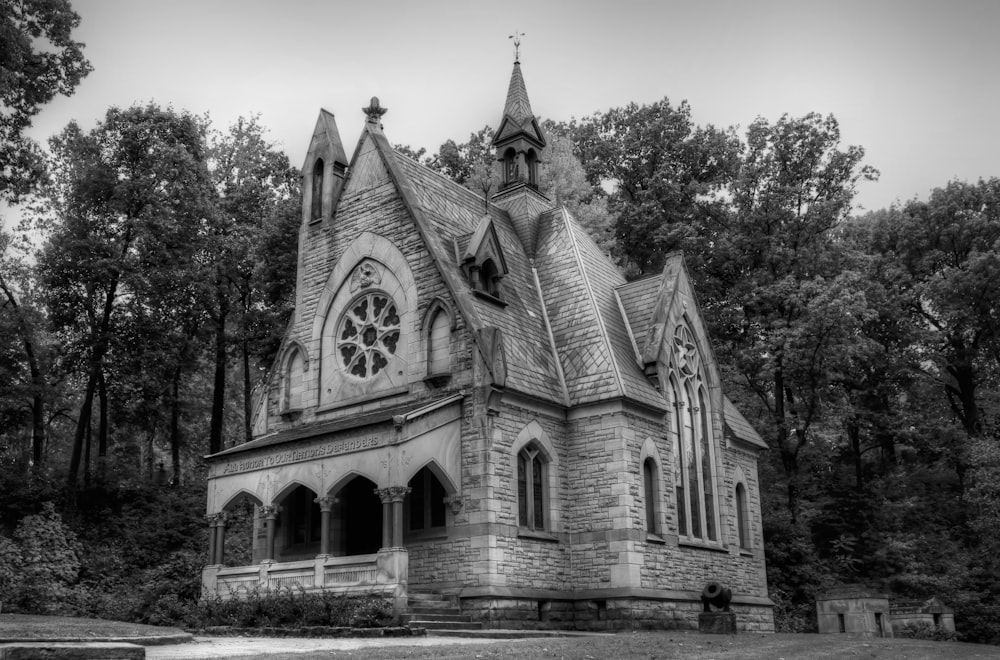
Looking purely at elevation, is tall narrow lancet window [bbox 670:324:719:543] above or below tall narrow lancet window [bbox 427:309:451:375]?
below

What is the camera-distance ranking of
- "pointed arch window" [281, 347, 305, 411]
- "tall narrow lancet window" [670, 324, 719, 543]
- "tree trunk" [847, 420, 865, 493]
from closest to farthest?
"tall narrow lancet window" [670, 324, 719, 543]
"pointed arch window" [281, 347, 305, 411]
"tree trunk" [847, 420, 865, 493]

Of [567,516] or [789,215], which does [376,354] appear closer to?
[567,516]

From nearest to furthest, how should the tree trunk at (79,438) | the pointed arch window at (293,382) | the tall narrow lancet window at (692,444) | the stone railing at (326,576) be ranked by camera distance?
1. the stone railing at (326,576)
2. the tall narrow lancet window at (692,444)
3. the pointed arch window at (293,382)
4. the tree trunk at (79,438)

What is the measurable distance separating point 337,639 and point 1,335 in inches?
950

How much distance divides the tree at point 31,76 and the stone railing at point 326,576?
14.5 m

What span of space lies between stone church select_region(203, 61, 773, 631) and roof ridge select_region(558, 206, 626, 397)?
0.31ft

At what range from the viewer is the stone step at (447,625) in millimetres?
18078

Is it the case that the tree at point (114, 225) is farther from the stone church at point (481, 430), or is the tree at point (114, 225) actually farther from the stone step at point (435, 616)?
the stone step at point (435, 616)

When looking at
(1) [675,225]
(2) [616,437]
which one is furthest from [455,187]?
(1) [675,225]

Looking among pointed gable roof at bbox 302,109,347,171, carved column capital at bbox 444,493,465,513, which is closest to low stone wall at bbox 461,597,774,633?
carved column capital at bbox 444,493,465,513

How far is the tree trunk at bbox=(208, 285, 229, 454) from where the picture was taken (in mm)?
39656

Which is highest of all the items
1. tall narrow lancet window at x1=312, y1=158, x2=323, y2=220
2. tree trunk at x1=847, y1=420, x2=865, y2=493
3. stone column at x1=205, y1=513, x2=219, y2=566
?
tall narrow lancet window at x1=312, y1=158, x2=323, y2=220

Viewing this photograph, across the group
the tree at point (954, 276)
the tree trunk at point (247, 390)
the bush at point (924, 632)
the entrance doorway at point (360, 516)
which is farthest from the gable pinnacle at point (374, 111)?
the tree at point (954, 276)

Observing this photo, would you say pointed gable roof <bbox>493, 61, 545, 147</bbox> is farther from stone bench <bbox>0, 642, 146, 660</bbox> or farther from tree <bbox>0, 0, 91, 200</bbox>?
stone bench <bbox>0, 642, 146, 660</bbox>
